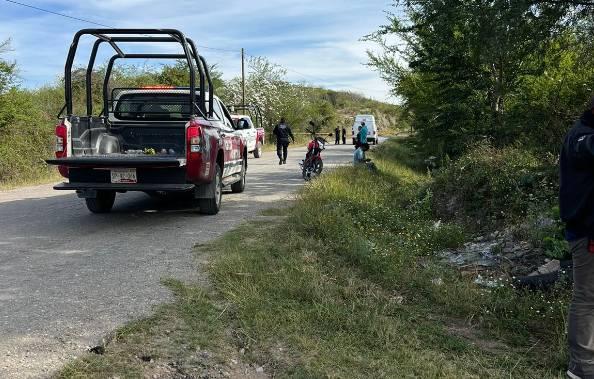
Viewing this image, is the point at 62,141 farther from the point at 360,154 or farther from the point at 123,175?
the point at 360,154

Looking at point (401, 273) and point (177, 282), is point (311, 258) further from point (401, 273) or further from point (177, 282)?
point (177, 282)

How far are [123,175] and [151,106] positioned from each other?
2.25 metres

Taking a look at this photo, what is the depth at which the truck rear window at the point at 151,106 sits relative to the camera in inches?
346

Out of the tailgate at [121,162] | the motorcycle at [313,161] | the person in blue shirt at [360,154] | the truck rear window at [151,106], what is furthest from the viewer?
the person in blue shirt at [360,154]

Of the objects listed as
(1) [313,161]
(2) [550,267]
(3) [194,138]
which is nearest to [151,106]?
(3) [194,138]

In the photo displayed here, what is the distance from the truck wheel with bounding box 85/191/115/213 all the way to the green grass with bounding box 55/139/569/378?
2996 mm

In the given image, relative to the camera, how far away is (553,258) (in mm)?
5387

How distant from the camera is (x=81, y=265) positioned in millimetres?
5328

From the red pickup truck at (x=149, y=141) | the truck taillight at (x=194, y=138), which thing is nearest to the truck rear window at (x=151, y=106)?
the red pickup truck at (x=149, y=141)

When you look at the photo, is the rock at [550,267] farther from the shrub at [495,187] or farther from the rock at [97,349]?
the rock at [97,349]

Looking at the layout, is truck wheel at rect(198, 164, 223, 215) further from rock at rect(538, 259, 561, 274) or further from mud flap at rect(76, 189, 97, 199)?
rock at rect(538, 259, 561, 274)

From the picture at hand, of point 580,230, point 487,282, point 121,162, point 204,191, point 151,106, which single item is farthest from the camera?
point 151,106

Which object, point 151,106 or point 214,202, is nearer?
point 214,202

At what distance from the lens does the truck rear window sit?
8.78 metres
